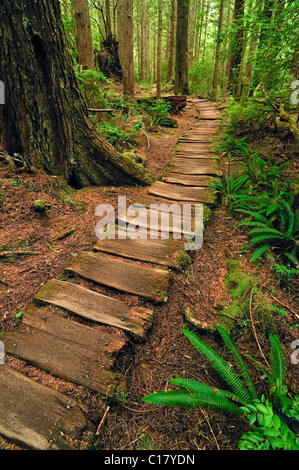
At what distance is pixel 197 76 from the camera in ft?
60.5

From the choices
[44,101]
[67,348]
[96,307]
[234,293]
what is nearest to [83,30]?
[44,101]

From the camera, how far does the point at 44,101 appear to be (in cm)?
341

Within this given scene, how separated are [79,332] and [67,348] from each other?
16 centimetres

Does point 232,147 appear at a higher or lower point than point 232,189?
higher

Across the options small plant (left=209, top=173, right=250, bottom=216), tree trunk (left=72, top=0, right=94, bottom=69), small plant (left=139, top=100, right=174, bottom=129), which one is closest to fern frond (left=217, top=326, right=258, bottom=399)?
small plant (left=209, top=173, right=250, bottom=216)

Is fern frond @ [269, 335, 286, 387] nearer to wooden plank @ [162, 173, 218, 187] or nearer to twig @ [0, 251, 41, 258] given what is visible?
twig @ [0, 251, 41, 258]

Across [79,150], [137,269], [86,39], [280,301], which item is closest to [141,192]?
[79,150]

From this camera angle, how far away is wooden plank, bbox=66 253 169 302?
2510 mm

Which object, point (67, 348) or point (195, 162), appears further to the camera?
point (195, 162)

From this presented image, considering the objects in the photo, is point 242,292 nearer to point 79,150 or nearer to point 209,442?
point 209,442

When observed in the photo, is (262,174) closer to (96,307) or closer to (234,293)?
(234,293)

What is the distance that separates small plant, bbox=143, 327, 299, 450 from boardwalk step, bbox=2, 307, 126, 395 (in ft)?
1.51

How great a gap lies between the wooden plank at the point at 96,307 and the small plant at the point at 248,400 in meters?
0.50

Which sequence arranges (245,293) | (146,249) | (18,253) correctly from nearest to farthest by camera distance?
(245,293), (18,253), (146,249)
